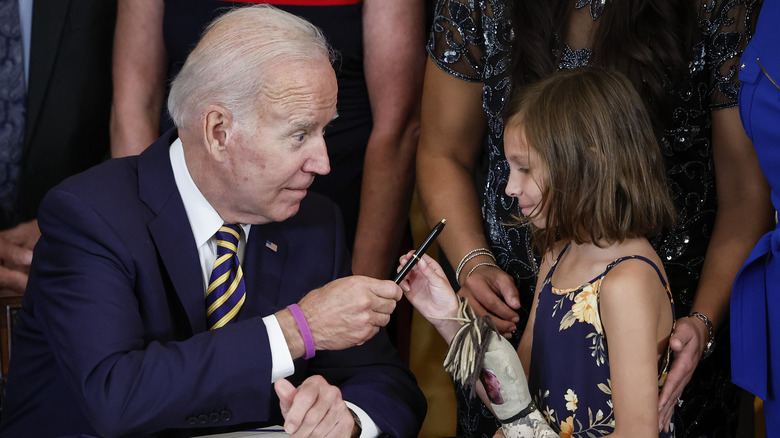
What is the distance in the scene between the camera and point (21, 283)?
2881 millimetres

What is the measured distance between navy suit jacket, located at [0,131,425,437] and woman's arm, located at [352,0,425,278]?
561 millimetres

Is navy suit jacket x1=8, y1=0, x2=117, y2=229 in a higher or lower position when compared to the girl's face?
lower

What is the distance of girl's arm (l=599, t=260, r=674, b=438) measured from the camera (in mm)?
1901

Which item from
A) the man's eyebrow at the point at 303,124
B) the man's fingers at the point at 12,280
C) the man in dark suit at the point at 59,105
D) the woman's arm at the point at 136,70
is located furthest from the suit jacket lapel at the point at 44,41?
the man's eyebrow at the point at 303,124

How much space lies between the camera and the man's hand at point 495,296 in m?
2.36

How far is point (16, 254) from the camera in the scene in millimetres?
2924

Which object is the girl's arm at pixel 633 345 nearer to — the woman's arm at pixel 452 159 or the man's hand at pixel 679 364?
the man's hand at pixel 679 364

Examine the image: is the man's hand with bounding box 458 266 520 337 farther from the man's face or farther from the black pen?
the man's face

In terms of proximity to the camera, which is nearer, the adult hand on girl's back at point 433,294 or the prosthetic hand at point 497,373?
the prosthetic hand at point 497,373

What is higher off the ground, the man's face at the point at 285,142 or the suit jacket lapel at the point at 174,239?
the man's face at the point at 285,142

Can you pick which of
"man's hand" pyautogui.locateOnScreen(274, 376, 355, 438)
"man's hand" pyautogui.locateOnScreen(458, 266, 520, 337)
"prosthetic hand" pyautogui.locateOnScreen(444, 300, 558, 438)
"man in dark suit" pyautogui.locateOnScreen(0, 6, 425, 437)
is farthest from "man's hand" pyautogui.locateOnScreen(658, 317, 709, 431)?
"man's hand" pyautogui.locateOnScreen(274, 376, 355, 438)

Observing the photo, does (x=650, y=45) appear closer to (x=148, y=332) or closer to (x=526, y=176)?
(x=526, y=176)

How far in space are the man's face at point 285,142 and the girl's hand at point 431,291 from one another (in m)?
0.29

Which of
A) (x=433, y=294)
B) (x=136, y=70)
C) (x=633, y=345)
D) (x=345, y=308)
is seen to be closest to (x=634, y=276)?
(x=633, y=345)
